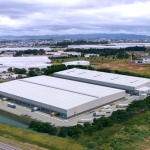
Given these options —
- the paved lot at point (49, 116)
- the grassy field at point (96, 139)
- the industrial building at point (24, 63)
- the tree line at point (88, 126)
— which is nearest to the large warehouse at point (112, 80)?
the paved lot at point (49, 116)

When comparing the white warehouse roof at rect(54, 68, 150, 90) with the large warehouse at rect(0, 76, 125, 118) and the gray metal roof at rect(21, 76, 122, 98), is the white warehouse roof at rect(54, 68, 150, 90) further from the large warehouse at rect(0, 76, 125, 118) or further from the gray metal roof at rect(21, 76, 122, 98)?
the large warehouse at rect(0, 76, 125, 118)

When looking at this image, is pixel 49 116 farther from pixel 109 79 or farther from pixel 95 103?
pixel 109 79

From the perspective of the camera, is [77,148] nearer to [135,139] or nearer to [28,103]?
[135,139]

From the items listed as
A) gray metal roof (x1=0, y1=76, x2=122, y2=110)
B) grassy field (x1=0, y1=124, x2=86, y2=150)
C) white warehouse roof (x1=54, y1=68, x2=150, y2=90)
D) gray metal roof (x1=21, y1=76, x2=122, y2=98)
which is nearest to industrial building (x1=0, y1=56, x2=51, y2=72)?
white warehouse roof (x1=54, y1=68, x2=150, y2=90)

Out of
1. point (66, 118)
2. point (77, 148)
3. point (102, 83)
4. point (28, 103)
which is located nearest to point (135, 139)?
point (77, 148)

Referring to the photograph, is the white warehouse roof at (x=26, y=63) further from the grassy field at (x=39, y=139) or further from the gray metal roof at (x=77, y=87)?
the grassy field at (x=39, y=139)

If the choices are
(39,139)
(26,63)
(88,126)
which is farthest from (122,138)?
(26,63)
